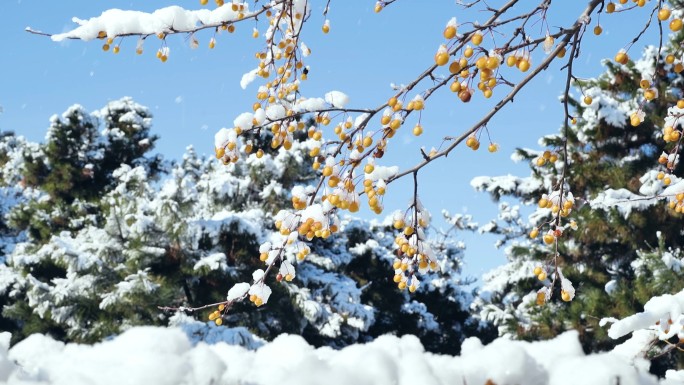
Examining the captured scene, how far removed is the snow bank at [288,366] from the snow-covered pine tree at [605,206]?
842cm

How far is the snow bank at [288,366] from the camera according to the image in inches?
34.1

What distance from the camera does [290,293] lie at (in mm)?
10547

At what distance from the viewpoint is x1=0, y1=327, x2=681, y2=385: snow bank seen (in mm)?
866

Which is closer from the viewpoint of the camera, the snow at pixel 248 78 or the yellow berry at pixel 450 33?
the yellow berry at pixel 450 33

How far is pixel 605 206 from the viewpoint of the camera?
9125 mm

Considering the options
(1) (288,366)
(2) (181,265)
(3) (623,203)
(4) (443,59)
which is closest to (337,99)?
(4) (443,59)

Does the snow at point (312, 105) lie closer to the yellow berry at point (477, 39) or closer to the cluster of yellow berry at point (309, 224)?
the cluster of yellow berry at point (309, 224)

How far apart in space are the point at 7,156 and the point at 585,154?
2258 cm

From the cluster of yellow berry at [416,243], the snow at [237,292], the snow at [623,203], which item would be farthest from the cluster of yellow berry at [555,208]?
the snow at [623,203]

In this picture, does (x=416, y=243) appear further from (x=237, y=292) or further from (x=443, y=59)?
(x=443, y=59)

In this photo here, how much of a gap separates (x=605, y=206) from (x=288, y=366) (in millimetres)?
9249

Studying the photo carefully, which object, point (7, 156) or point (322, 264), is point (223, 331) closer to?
point (322, 264)

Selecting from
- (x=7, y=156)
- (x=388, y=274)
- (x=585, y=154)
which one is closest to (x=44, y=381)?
(x=585, y=154)

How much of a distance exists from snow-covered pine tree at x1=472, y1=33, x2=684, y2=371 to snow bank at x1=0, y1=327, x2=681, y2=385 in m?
8.42
